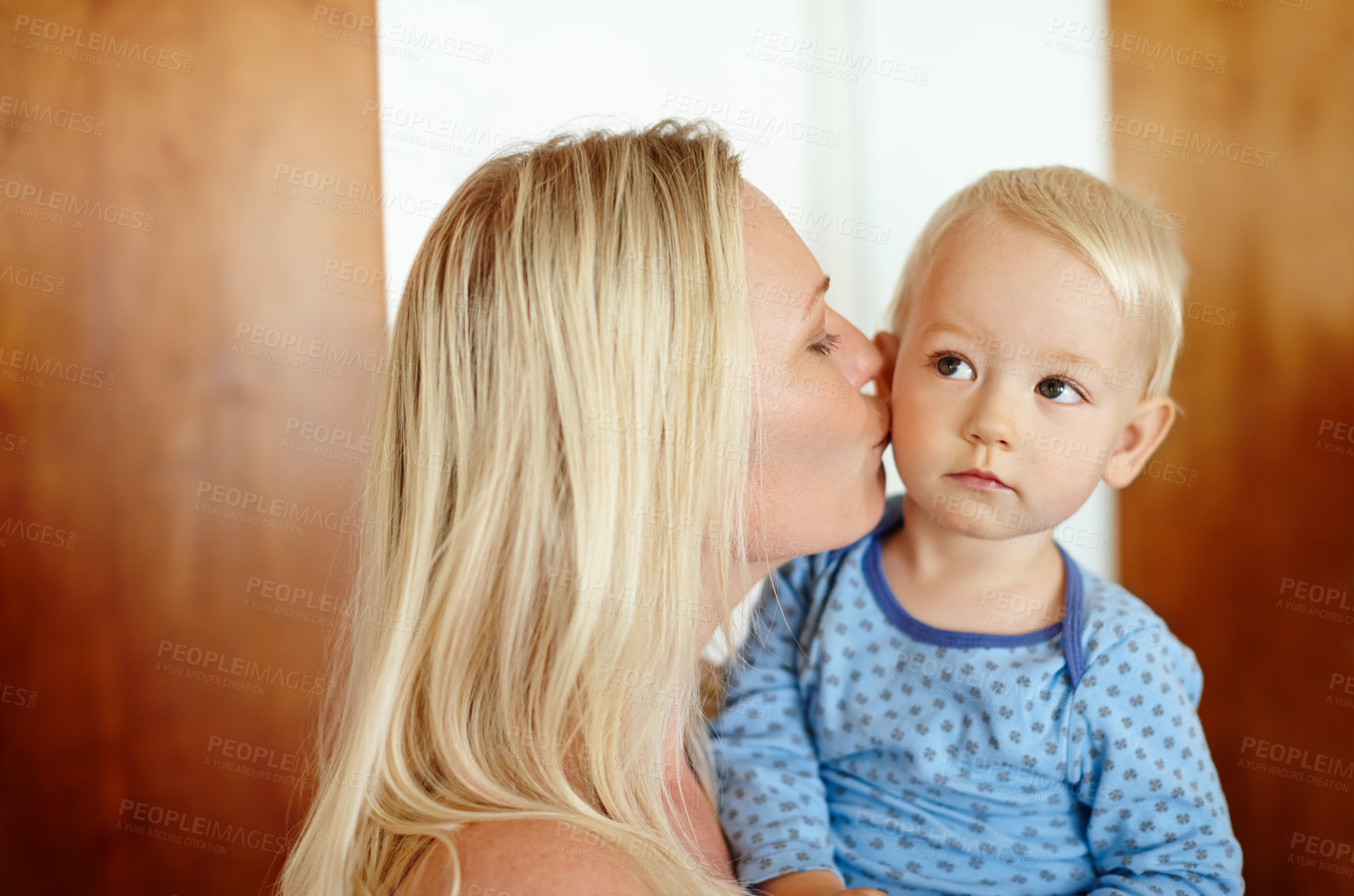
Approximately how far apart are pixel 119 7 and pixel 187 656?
1489 millimetres

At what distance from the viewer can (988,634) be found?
A: 1256 mm

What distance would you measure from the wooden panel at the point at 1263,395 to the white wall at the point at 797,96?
21 centimetres

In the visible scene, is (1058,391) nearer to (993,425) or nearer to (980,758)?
(993,425)

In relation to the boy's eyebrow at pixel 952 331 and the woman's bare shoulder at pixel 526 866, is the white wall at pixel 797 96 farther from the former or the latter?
the woman's bare shoulder at pixel 526 866

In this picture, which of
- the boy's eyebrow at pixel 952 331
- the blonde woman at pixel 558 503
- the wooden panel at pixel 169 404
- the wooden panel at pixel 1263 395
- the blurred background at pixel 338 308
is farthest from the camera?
the wooden panel at pixel 169 404

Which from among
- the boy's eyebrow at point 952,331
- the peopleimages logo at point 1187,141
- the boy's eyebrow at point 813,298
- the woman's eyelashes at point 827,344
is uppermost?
the peopleimages logo at point 1187,141

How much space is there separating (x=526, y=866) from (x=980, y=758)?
1.94 feet

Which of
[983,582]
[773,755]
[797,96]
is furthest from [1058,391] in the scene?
[797,96]

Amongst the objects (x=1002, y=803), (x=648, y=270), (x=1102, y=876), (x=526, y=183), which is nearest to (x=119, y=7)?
(x=526, y=183)

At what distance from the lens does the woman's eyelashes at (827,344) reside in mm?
1200

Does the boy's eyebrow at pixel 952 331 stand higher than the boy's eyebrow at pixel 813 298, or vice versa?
the boy's eyebrow at pixel 813 298

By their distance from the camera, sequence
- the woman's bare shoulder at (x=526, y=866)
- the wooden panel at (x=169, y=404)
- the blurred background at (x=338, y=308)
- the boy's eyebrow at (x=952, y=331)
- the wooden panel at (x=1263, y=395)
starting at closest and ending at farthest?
the woman's bare shoulder at (x=526, y=866) → the boy's eyebrow at (x=952, y=331) → the wooden panel at (x=1263, y=395) → the blurred background at (x=338, y=308) → the wooden panel at (x=169, y=404)

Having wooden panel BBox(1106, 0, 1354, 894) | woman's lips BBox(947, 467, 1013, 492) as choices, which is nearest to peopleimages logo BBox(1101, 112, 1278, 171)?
wooden panel BBox(1106, 0, 1354, 894)

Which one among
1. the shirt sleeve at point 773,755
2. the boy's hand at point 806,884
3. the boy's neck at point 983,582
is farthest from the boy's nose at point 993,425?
the boy's hand at point 806,884
